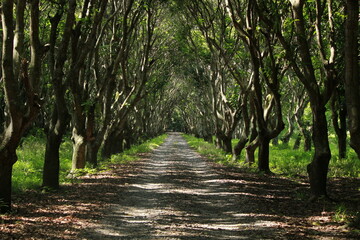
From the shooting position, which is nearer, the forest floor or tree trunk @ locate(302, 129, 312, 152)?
the forest floor

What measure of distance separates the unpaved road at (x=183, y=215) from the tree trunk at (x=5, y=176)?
1.97 metres

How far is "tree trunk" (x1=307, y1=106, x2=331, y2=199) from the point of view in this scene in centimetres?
1026

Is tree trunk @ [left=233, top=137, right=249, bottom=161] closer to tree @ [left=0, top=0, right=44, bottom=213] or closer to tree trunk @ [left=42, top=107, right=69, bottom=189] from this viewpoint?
tree trunk @ [left=42, top=107, right=69, bottom=189]

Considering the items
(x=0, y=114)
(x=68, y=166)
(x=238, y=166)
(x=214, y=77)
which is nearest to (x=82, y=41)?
(x=68, y=166)

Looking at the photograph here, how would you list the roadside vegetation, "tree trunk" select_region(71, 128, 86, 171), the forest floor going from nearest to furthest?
1. the forest floor
2. the roadside vegetation
3. "tree trunk" select_region(71, 128, 86, 171)

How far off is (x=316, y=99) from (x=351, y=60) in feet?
11.6

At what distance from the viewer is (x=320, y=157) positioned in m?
10.3

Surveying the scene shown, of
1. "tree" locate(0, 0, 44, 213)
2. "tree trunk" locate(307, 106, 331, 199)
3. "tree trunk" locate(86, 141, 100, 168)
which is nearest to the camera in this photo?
"tree" locate(0, 0, 44, 213)

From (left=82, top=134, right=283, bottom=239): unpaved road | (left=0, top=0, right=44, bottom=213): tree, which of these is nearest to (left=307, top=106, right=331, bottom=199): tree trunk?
(left=82, top=134, right=283, bottom=239): unpaved road

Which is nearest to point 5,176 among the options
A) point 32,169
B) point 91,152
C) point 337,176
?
point 32,169

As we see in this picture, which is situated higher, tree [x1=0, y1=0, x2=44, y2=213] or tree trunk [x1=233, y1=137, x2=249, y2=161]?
tree [x1=0, y1=0, x2=44, y2=213]

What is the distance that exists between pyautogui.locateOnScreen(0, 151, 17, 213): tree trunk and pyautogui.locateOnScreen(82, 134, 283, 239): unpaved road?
6.46 feet

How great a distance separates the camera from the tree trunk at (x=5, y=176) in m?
7.97

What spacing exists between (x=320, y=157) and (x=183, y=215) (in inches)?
154
